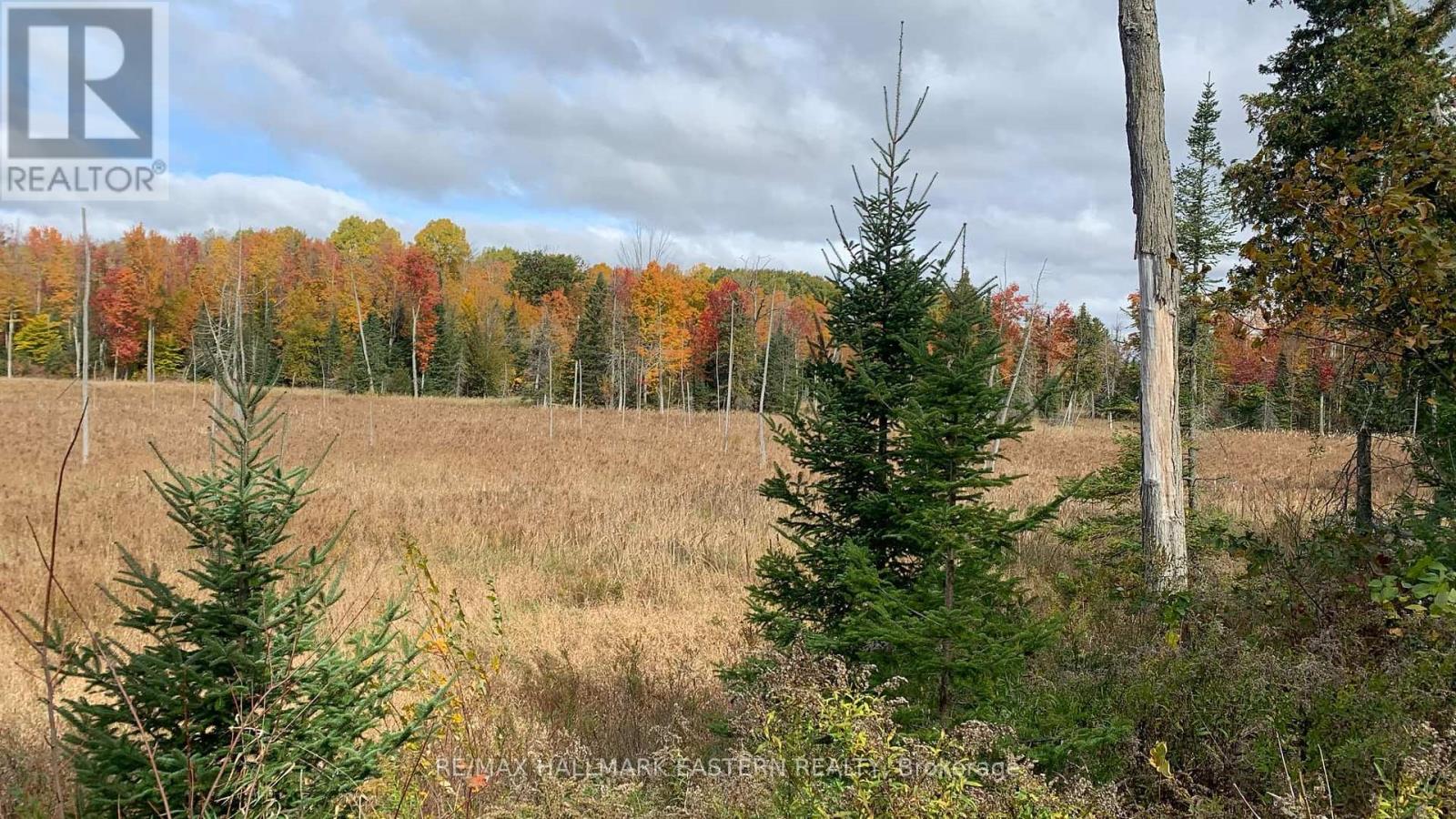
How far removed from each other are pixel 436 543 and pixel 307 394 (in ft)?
132

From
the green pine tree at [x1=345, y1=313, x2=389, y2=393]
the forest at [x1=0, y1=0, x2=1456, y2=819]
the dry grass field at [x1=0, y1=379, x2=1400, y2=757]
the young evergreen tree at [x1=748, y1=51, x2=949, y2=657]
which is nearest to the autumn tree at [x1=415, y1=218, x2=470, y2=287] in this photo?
the green pine tree at [x1=345, y1=313, x2=389, y2=393]

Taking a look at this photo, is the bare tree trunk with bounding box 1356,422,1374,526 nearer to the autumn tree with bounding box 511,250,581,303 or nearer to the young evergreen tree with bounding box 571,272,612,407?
the young evergreen tree with bounding box 571,272,612,407

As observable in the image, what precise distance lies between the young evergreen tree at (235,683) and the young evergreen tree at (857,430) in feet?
6.32

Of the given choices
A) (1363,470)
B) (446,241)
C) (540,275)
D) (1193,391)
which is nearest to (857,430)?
(1363,470)

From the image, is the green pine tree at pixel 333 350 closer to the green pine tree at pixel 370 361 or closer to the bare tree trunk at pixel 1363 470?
the green pine tree at pixel 370 361

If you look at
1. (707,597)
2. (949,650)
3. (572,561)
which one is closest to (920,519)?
(949,650)

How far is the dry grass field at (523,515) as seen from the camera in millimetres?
6711

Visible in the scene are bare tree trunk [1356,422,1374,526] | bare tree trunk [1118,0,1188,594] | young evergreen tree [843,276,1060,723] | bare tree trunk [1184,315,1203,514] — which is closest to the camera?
young evergreen tree [843,276,1060,723]

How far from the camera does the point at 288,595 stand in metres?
2.88

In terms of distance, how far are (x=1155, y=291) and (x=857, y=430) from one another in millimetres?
3611

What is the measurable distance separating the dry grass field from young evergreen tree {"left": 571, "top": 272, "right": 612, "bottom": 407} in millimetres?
21352

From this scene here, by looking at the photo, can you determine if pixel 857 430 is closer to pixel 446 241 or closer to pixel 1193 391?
pixel 1193 391

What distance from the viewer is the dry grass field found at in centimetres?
671

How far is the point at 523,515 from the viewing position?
39.5 feet
